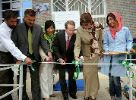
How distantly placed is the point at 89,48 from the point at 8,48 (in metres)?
1.62

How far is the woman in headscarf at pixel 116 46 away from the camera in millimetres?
7094

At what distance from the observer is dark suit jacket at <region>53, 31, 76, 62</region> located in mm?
7660

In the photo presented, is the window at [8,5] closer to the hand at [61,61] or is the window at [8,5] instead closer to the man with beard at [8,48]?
the hand at [61,61]

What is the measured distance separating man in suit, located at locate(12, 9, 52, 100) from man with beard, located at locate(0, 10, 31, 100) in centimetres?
20

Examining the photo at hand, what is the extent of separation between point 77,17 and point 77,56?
3.62m

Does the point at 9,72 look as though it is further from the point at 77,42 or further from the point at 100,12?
the point at 100,12

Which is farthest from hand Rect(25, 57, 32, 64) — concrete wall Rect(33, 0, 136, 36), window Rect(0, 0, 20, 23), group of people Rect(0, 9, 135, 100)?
window Rect(0, 0, 20, 23)

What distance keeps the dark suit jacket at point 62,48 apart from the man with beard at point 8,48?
3.45ft

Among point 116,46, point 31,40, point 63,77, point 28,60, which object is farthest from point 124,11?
point 28,60

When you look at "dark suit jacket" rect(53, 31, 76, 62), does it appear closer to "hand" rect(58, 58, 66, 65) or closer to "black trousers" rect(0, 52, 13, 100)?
"hand" rect(58, 58, 66, 65)

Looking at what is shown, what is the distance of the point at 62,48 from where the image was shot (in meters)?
7.68

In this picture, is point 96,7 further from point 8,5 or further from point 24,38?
point 24,38

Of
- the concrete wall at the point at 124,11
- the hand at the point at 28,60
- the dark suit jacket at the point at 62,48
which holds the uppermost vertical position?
the concrete wall at the point at 124,11

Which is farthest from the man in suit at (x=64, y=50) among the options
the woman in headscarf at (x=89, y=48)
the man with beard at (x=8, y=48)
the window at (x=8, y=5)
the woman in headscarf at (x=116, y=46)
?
the window at (x=8, y=5)
